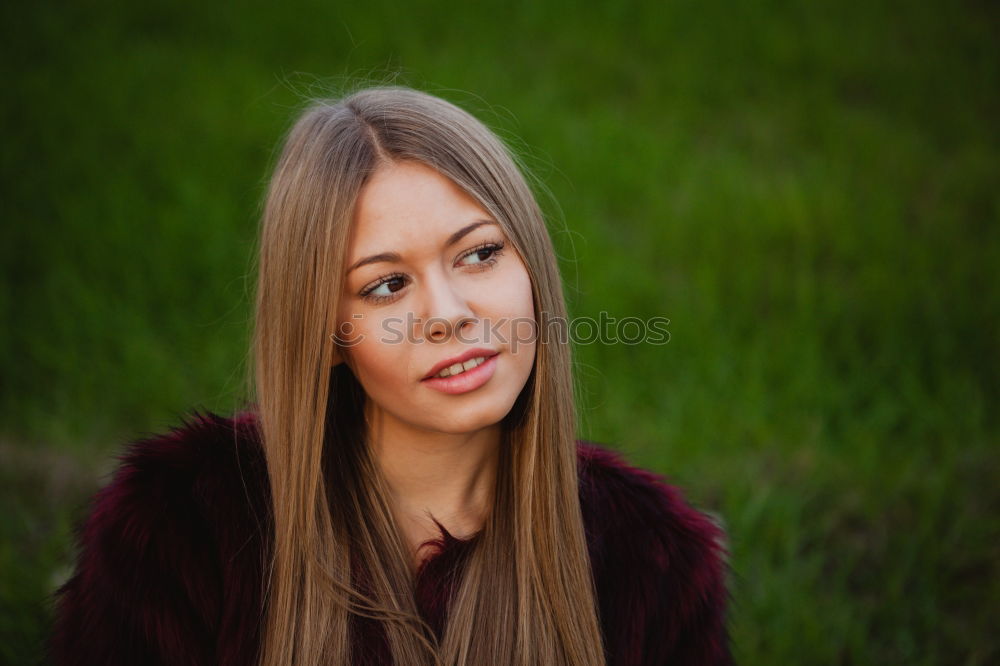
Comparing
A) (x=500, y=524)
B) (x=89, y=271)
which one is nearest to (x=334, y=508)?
(x=500, y=524)

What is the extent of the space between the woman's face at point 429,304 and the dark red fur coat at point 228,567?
0.39 metres

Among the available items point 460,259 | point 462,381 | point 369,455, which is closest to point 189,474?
point 369,455

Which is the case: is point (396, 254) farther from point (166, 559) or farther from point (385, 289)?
point (166, 559)

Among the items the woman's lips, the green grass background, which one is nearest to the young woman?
the woman's lips

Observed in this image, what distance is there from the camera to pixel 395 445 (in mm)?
2104

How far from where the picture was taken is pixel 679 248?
17.1 ft

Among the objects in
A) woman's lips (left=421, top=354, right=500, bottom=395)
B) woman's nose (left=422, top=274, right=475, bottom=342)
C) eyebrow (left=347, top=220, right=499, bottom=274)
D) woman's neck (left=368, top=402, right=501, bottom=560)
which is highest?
eyebrow (left=347, top=220, right=499, bottom=274)

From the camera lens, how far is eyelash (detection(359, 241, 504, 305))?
6.15 feet

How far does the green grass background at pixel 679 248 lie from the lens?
360 centimetres

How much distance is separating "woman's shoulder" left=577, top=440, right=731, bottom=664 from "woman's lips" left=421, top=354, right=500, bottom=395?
0.58 metres

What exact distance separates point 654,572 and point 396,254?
103cm

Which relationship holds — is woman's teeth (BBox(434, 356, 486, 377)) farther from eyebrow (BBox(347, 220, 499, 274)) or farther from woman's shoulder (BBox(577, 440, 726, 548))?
woman's shoulder (BBox(577, 440, 726, 548))

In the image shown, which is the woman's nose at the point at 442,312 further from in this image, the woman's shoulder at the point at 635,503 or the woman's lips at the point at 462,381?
the woman's shoulder at the point at 635,503

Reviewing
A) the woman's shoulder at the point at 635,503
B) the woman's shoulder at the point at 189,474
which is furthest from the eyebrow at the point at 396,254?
the woman's shoulder at the point at 635,503
